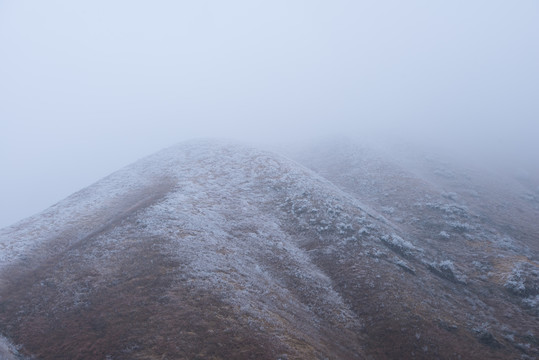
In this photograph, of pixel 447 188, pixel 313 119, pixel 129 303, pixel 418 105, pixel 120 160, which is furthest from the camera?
pixel 418 105

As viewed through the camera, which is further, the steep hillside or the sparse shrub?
the sparse shrub

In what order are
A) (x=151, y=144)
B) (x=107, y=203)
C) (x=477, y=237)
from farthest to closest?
1. (x=151, y=144)
2. (x=107, y=203)
3. (x=477, y=237)

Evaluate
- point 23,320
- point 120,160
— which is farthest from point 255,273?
point 120,160

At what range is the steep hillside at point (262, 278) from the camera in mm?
11711

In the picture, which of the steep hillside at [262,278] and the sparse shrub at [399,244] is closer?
the steep hillside at [262,278]

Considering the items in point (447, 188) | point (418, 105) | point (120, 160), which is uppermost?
point (418, 105)

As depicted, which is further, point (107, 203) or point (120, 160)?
point (120, 160)

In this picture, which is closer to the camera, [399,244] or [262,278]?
[262,278]

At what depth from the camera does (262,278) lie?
53.7 feet

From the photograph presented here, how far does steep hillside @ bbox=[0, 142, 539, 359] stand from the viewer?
11.7 m

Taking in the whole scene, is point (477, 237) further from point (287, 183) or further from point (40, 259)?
point (40, 259)

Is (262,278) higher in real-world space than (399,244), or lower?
higher

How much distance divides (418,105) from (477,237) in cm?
14888

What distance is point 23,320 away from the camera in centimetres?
1315
